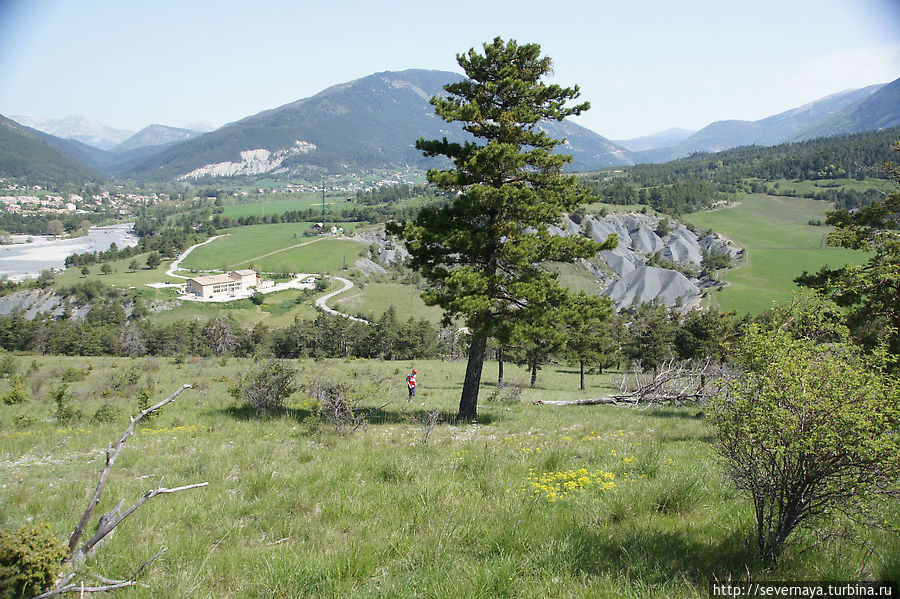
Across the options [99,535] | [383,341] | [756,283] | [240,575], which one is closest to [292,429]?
[240,575]

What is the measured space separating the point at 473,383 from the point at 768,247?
168698 millimetres

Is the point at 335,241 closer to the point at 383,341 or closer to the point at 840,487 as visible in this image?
the point at 383,341

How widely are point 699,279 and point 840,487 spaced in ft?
470

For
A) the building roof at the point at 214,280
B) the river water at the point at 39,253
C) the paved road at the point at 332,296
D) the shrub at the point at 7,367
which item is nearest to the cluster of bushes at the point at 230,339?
the paved road at the point at 332,296

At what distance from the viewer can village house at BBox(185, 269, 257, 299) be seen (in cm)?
11956

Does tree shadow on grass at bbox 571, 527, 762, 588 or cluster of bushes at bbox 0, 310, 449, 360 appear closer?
tree shadow on grass at bbox 571, 527, 762, 588

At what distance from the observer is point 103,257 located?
153m

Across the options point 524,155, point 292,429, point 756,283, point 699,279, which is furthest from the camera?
point 699,279

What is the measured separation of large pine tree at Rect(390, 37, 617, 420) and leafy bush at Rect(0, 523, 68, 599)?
10.4m

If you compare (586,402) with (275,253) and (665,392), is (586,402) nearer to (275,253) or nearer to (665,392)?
(665,392)

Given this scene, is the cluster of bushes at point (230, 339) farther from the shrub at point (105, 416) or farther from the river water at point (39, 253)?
the river water at point (39, 253)

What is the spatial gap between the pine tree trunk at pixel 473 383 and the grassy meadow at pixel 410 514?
3.32 metres

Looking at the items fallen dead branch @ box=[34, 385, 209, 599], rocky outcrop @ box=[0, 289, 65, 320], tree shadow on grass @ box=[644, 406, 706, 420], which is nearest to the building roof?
rocky outcrop @ box=[0, 289, 65, 320]

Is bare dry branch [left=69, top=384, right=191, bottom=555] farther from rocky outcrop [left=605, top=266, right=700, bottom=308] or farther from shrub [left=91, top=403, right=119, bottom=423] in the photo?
rocky outcrop [left=605, top=266, right=700, bottom=308]
